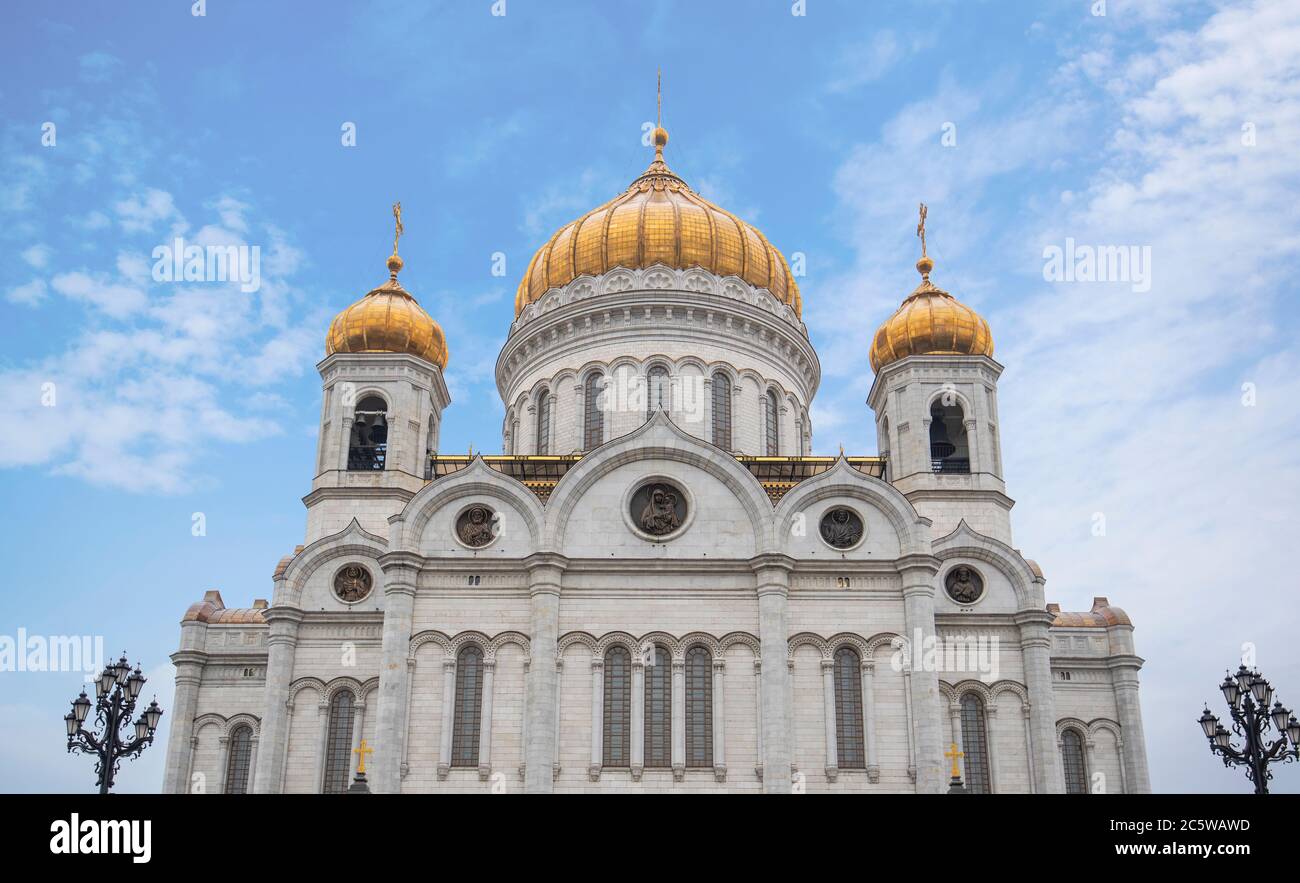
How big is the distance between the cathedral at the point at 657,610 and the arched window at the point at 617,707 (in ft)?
0.16

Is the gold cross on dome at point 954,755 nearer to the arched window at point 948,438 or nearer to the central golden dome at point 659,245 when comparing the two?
the arched window at point 948,438

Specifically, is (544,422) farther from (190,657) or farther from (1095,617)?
(1095,617)

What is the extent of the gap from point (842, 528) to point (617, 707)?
22.6ft

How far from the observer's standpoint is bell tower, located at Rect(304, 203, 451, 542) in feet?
104

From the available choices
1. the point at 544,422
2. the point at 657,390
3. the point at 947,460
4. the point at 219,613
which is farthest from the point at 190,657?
the point at 947,460

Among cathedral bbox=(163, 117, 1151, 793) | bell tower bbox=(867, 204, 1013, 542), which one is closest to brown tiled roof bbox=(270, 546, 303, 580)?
cathedral bbox=(163, 117, 1151, 793)

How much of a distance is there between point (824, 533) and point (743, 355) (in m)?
8.16

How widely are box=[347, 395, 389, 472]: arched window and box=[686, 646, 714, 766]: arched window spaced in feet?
36.2

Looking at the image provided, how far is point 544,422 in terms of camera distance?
3503 cm

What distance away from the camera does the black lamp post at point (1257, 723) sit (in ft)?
58.5

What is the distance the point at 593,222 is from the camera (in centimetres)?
3641

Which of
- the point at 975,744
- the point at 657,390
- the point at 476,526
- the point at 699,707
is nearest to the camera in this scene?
the point at 699,707

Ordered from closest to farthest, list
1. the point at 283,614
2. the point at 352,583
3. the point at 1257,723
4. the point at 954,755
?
the point at 1257,723 < the point at 954,755 < the point at 283,614 < the point at 352,583
